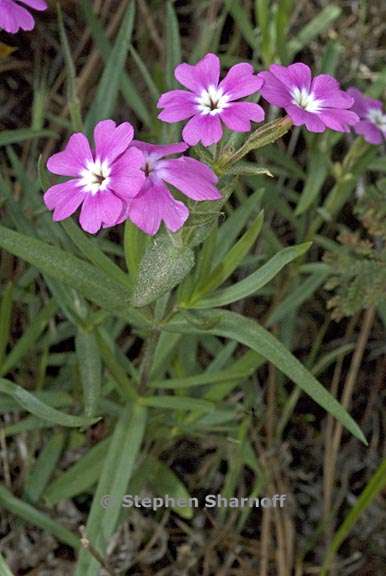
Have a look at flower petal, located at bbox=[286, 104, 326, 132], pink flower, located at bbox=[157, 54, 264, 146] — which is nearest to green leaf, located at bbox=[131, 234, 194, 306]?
pink flower, located at bbox=[157, 54, 264, 146]

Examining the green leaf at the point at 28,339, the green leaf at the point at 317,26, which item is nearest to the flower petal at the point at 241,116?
the green leaf at the point at 28,339

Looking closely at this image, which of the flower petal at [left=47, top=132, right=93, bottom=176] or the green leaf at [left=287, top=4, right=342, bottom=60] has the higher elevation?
the flower petal at [left=47, top=132, right=93, bottom=176]

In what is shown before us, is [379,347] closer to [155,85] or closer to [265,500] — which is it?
[265,500]

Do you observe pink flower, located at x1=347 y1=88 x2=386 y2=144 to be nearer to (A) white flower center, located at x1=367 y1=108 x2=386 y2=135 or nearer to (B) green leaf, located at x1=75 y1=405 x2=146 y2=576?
(A) white flower center, located at x1=367 y1=108 x2=386 y2=135

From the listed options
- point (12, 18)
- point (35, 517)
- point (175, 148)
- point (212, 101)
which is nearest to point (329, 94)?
point (212, 101)

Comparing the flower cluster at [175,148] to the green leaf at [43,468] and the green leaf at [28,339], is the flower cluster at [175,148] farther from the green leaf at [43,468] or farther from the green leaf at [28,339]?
the green leaf at [43,468]
